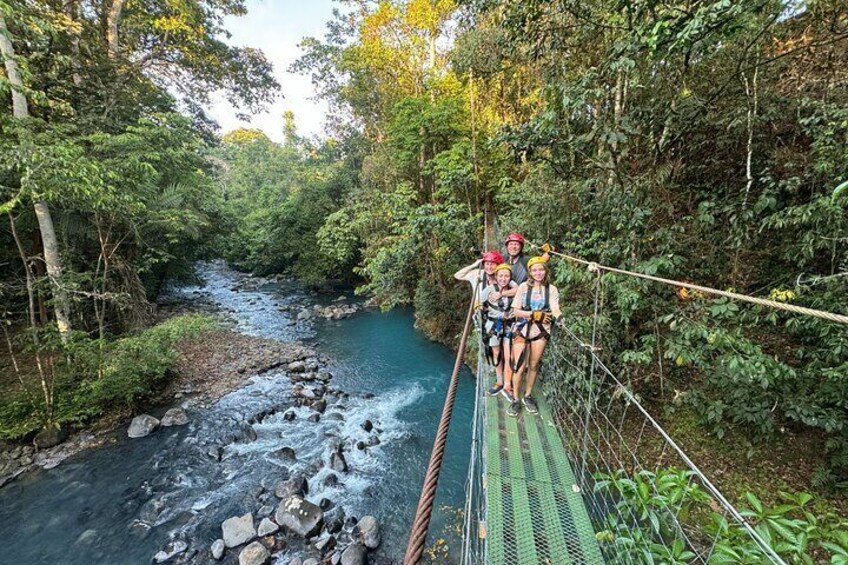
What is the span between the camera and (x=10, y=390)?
4195mm

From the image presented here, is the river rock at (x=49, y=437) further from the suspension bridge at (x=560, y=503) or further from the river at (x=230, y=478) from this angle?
the suspension bridge at (x=560, y=503)

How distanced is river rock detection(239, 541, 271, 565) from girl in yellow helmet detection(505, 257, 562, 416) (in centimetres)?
231

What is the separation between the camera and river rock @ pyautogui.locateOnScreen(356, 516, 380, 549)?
9.72 feet

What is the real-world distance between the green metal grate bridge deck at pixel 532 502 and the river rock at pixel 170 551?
2824 millimetres

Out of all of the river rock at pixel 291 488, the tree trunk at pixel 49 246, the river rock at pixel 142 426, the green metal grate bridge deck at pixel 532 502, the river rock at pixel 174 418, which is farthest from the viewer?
the river rock at pixel 174 418

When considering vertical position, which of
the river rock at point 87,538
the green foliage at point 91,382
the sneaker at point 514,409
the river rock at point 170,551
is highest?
the sneaker at point 514,409

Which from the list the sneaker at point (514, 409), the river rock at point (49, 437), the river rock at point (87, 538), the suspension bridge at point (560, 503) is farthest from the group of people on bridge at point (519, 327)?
the river rock at point (49, 437)

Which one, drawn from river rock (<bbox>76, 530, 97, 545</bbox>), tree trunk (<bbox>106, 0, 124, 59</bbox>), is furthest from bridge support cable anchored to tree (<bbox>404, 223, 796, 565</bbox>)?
tree trunk (<bbox>106, 0, 124, 59</bbox>)

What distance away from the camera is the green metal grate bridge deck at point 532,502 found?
129 centimetres

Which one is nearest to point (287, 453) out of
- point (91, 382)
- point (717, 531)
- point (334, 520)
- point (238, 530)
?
point (238, 530)

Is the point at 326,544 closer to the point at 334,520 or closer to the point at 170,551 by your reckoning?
the point at 334,520

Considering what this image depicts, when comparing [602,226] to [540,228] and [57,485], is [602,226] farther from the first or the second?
[57,485]

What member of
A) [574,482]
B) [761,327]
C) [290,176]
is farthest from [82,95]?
[290,176]

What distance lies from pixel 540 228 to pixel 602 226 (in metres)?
0.80
